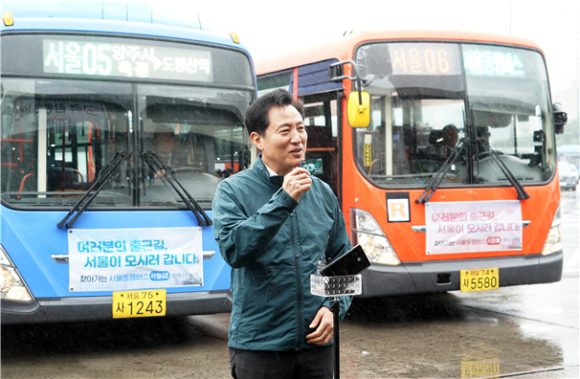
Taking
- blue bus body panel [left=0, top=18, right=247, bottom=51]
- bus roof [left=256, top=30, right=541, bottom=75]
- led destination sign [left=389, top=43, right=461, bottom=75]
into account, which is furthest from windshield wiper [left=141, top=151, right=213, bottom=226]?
led destination sign [left=389, top=43, right=461, bottom=75]

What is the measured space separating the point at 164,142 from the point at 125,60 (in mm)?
748

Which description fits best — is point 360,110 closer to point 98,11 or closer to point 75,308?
point 98,11

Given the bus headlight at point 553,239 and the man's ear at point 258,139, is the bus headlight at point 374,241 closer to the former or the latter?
the bus headlight at point 553,239

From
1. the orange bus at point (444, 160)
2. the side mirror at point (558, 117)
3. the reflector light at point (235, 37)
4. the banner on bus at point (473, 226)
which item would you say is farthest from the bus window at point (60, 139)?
the side mirror at point (558, 117)

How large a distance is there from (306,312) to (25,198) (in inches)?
147

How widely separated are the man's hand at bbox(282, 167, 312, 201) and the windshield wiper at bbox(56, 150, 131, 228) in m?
3.62

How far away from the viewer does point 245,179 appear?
9.44 ft

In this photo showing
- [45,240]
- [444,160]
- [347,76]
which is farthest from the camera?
[444,160]

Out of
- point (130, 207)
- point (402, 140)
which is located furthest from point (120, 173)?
point (402, 140)

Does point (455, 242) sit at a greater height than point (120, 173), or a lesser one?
lesser

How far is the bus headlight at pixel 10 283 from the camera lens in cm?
563

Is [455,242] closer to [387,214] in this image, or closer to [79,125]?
[387,214]

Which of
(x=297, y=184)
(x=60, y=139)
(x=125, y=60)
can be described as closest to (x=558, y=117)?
(x=125, y=60)

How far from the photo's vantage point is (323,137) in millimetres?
8305
